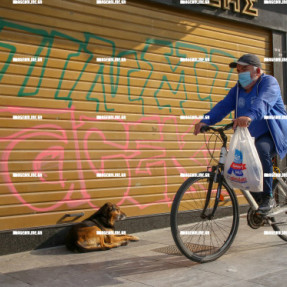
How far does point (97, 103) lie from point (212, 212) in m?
2.40

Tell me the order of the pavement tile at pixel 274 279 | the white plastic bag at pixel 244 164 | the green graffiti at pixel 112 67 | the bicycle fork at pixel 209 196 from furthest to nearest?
the green graffiti at pixel 112 67, the bicycle fork at pixel 209 196, the white plastic bag at pixel 244 164, the pavement tile at pixel 274 279

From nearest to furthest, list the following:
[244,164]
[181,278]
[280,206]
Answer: [181,278] < [244,164] < [280,206]

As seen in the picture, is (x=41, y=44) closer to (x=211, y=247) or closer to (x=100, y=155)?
(x=100, y=155)

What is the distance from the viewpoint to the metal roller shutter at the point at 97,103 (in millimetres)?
4988

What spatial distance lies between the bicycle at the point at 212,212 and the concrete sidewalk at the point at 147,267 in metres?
0.18

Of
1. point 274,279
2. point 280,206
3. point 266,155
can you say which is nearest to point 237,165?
point 266,155

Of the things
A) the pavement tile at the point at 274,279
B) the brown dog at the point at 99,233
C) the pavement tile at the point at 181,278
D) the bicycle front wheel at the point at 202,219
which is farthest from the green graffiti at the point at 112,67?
the pavement tile at the point at 274,279

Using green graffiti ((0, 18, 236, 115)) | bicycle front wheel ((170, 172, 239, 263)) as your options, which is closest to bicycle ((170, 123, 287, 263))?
bicycle front wheel ((170, 172, 239, 263))

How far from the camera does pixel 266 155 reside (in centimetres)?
413

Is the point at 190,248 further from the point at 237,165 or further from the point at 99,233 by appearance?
the point at 99,233

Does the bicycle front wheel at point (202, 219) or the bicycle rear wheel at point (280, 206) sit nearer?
the bicycle front wheel at point (202, 219)

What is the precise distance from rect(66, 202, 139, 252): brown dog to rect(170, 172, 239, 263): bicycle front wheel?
108 cm

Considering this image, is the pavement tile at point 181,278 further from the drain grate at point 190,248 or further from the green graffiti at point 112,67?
the green graffiti at point 112,67

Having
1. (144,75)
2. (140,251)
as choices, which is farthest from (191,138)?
(140,251)
